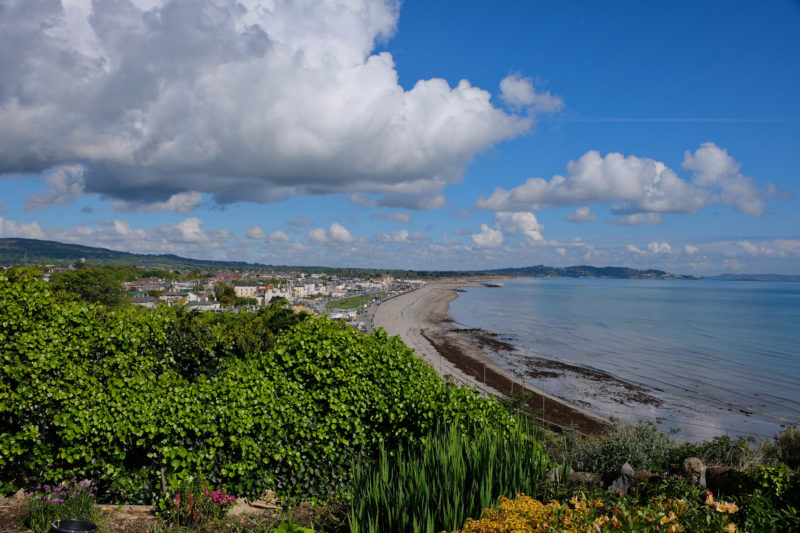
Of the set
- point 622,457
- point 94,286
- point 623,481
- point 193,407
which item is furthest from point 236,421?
point 94,286

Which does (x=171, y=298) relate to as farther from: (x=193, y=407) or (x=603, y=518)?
(x=603, y=518)

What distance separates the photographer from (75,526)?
4.20m

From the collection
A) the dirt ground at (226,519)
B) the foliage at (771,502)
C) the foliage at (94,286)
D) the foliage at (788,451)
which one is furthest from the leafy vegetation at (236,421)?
the foliage at (94,286)

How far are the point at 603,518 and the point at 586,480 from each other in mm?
2537

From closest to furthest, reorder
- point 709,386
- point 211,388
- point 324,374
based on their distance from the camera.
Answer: point 211,388, point 324,374, point 709,386

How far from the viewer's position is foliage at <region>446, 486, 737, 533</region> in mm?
2461

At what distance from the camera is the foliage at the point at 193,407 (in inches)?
211

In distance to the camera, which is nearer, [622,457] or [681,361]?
[622,457]

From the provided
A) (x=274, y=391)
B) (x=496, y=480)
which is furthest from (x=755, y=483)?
(x=274, y=391)

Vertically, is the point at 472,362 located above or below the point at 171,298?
above

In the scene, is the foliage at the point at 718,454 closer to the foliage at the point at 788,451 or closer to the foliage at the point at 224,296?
the foliage at the point at 788,451

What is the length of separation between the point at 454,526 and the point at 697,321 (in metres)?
69.8

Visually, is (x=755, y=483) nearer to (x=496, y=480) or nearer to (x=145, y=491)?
(x=496, y=480)

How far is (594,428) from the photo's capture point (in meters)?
21.0
